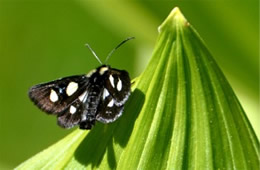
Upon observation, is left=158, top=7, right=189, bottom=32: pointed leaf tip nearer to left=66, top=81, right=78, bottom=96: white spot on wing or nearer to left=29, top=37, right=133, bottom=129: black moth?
left=29, top=37, right=133, bottom=129: black moth

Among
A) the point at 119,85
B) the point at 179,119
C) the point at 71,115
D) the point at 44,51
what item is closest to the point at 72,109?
the point at 71,115

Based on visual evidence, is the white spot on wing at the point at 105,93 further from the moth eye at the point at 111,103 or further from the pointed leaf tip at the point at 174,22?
the pointed leaf tip at the point at 174,22

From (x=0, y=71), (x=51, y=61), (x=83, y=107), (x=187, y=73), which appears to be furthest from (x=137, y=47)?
(x=187, y=73)

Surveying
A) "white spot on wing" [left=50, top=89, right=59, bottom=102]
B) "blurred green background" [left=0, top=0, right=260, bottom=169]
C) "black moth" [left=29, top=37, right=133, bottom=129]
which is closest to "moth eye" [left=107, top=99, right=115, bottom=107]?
"black moth" [left=29, top=37, right=133, bottom=129]

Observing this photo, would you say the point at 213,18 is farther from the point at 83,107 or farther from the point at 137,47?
the point at 83,107

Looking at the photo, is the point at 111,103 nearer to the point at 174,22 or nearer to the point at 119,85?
the point at 119,85
